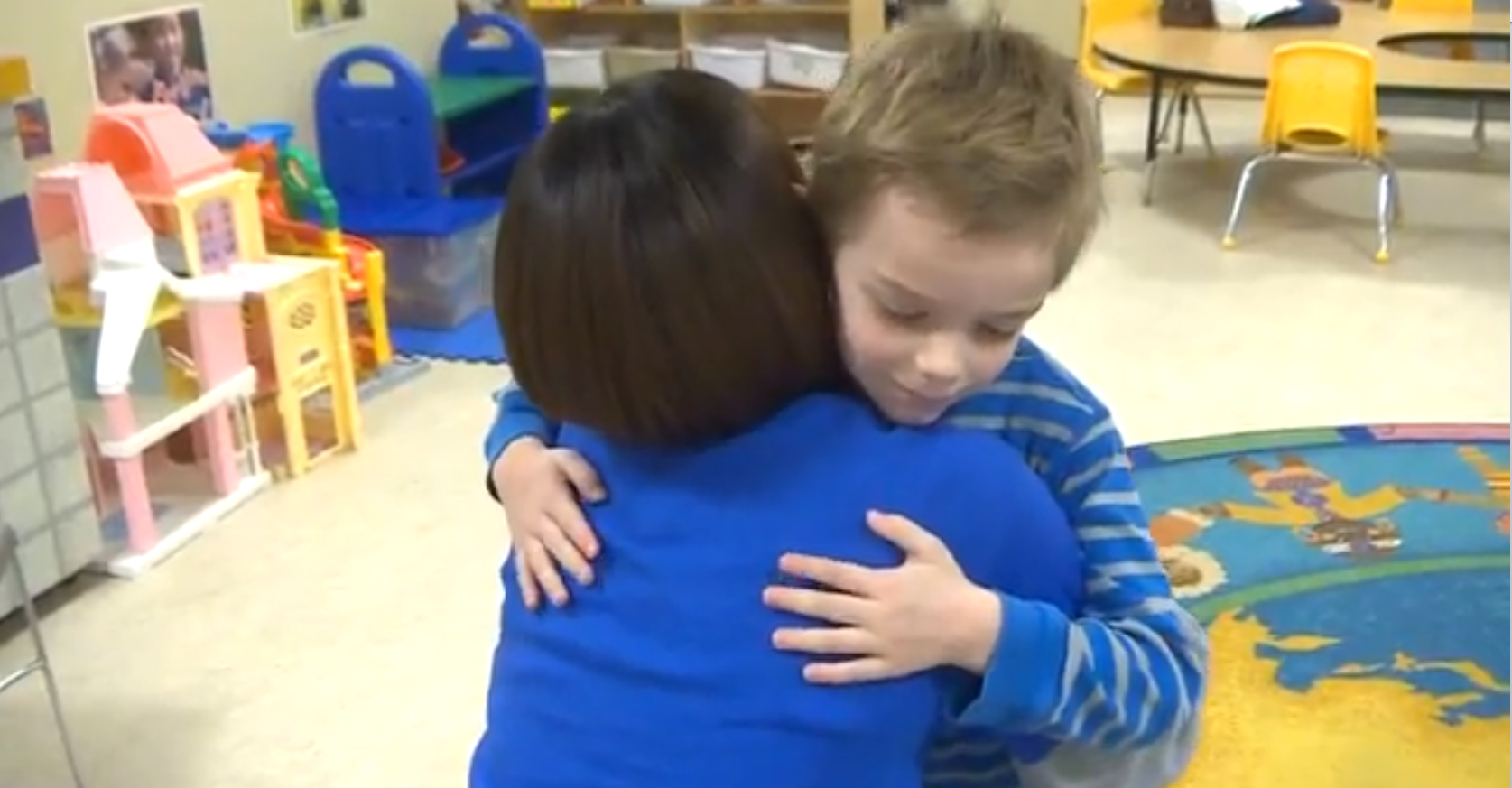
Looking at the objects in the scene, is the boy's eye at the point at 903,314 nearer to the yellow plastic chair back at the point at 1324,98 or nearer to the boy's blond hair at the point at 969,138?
the boy's blond hair at the point at 969,138

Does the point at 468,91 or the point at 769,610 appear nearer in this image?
the point at 769,610

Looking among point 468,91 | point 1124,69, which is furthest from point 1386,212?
point 468,91

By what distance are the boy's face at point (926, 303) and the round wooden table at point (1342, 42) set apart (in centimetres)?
365

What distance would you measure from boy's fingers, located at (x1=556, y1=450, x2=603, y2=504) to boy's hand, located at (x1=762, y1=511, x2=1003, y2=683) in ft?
0.42

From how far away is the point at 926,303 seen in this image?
2.56ft

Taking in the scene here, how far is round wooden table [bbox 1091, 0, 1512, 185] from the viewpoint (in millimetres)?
4273

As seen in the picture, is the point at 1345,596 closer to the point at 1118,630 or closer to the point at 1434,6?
the point at 1118,630

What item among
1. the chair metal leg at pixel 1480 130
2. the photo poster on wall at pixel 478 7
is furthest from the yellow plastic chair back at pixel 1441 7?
the photo poster on wall at pixel 478 7

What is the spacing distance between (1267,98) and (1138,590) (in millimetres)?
3843

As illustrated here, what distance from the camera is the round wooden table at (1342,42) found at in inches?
168

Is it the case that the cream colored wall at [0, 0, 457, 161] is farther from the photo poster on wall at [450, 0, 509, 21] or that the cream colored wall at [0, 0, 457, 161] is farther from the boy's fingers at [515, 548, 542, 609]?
the boy's fingers at [515, 548, 542, 609]

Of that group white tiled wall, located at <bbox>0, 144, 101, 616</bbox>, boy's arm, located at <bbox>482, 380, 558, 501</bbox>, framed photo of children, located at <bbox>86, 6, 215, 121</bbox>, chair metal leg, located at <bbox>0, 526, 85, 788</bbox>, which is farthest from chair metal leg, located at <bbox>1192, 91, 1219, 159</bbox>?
boy's arm, located at <bbox>482, 380, 558, 501</bbox>

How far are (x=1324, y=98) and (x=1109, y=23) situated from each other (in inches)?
44.2

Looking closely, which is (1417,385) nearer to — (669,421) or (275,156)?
(275,156)
